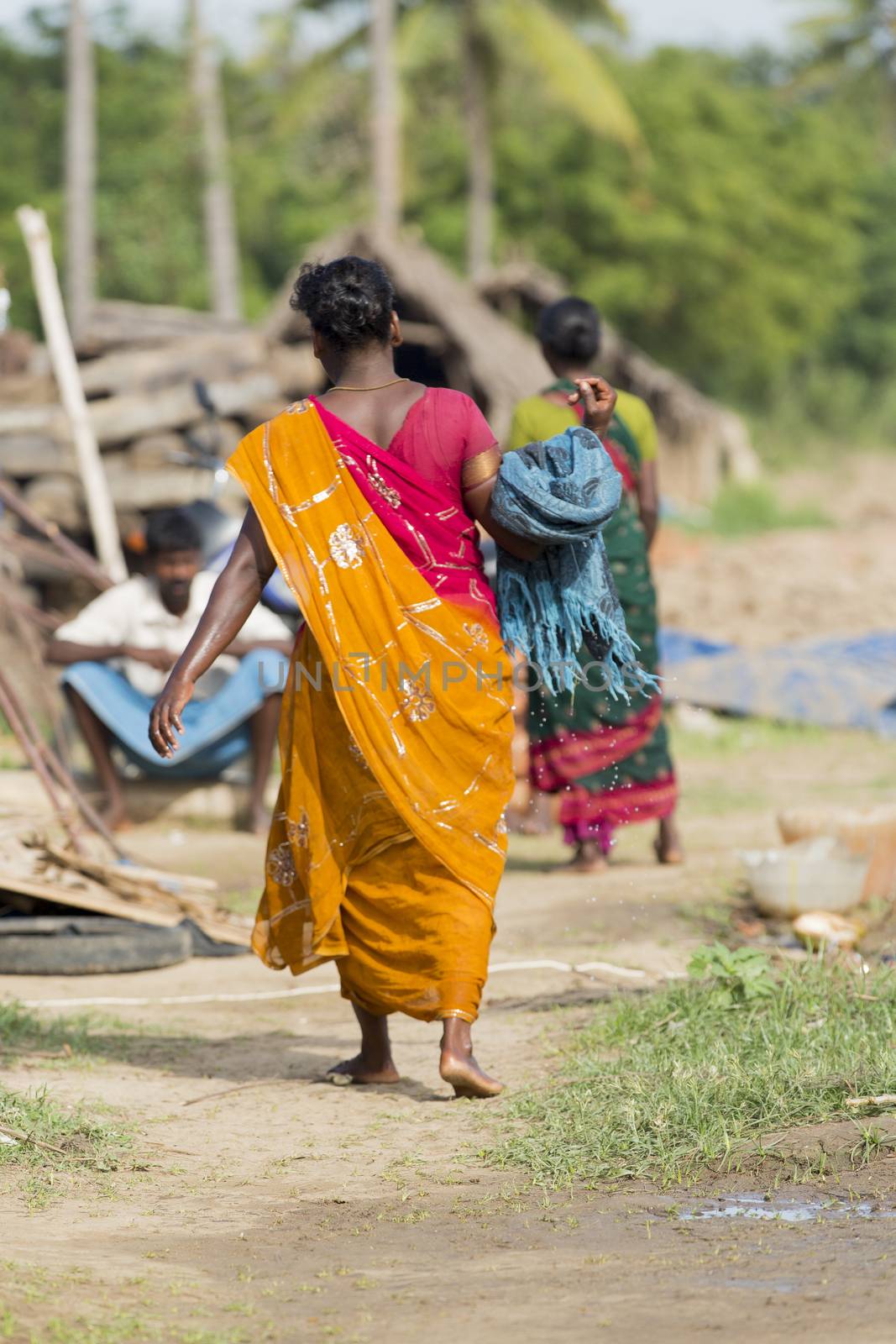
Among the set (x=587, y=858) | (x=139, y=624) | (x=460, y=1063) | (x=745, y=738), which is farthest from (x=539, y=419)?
(x=745, y=738)

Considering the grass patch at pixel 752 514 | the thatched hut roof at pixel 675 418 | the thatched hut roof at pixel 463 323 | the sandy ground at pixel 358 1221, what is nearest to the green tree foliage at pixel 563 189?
the thatched hut roof at pixel 675 418

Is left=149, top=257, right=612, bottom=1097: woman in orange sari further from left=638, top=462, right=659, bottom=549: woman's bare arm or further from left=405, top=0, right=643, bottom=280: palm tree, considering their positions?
left=405, top=0, right=643, bottom=280: palm tree

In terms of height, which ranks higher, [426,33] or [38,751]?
[426,33]

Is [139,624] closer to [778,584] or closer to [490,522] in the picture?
[490,522]

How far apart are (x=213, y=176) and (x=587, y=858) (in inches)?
630

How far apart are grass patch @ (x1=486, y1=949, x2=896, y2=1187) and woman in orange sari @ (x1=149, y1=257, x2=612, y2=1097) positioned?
0.32 m

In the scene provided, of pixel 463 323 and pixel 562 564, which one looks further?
pixel 463 323

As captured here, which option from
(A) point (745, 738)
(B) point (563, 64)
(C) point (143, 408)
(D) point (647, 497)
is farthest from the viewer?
(B) point (563, 64)

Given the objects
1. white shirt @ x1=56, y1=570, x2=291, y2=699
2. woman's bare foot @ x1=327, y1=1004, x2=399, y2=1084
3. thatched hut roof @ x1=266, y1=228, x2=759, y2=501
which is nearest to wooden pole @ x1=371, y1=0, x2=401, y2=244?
thatched hut roof @ x1=266, y1=228, x2=759, y2=501

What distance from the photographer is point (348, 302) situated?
3936mm

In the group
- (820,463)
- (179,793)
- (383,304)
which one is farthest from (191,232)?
(383,304)

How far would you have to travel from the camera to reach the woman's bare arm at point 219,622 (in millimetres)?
3854

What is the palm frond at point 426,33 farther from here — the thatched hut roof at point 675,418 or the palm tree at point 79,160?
the palm tree at point 79,160

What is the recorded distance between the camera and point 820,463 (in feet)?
103
